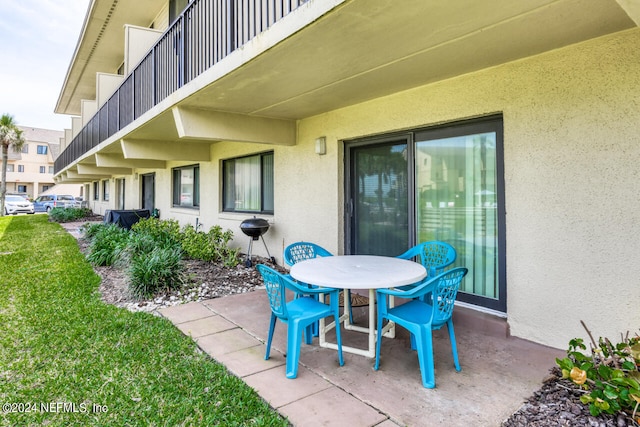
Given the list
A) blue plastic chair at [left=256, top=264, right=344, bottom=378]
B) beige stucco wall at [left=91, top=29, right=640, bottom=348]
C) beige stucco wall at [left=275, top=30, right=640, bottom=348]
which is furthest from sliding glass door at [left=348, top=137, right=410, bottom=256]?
blue plastic chair at [left=256, top=264, right=344, bottom=378]

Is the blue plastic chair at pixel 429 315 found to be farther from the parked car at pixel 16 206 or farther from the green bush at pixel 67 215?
the parked car at pixel 16 206

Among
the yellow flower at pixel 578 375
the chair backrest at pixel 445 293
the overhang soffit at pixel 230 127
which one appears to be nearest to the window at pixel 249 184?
the overhang soffit at pixel 230 127

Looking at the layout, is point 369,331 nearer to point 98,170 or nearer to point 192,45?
point 192,45

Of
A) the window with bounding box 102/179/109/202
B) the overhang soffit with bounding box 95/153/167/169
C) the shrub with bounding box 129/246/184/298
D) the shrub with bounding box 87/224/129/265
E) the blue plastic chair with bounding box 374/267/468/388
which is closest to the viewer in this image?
the blue plastic chair with bounding box 374/267/468/388

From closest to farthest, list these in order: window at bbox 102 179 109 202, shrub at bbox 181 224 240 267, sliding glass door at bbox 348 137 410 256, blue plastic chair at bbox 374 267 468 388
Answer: blue plastic chair at bbox 374 267 468 388 → sliding glass door at bbox 348 137 410 256 → shrub at bbox 181 224 240 267 → window at bbox 102 179 109 202

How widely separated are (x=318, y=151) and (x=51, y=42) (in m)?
19.8

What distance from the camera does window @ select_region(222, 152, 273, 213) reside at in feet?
23.6

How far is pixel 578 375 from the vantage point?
6.98 feet

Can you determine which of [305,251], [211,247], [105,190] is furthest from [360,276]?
[105,190]

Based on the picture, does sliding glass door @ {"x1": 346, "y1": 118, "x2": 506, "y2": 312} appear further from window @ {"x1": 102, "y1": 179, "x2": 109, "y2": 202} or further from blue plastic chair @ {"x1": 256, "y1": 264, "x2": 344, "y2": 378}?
window @ {"x1": 102, "y1": 179, "x2": 109, "y2": 202}

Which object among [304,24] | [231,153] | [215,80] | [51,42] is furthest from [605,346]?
[51,42]

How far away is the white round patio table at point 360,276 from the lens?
9.42 feet

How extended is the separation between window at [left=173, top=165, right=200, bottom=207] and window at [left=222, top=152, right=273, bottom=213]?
6.15 feet

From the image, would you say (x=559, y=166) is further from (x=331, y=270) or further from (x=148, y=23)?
(x=148, y=23)
